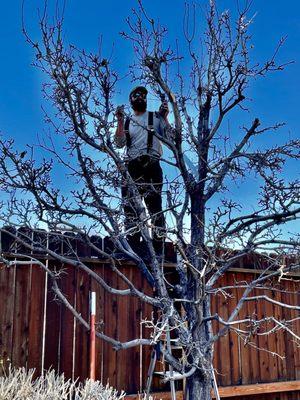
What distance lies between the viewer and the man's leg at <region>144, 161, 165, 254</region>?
3697 mm

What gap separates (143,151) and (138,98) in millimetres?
610

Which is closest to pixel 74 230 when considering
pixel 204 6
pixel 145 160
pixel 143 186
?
pixel 143 186

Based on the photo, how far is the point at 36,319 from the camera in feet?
13.2

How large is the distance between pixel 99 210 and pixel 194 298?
998 millimetres

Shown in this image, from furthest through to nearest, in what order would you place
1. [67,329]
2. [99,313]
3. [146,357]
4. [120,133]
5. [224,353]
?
[224,353]
[146,357]
[99,313]
[67,329]
[120,133]

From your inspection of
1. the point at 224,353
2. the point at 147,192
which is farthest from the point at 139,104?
the point at 224,353

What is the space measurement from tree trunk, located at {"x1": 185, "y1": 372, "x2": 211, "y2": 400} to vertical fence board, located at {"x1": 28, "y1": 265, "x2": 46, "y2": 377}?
141cm

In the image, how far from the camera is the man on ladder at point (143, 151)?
384cm

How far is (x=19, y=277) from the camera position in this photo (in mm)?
4055

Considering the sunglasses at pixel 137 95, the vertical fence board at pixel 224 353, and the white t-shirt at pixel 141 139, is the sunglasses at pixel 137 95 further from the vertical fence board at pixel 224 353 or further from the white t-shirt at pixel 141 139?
the vertical fence board at pixel 224 353

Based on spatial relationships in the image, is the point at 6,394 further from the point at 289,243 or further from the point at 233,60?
the point at 233,60

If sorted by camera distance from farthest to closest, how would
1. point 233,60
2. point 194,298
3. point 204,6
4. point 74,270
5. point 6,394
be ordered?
point 74,270
point 204,6
point 233,60
point 194,298
point 6,394

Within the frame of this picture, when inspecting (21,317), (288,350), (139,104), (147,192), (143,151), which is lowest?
(288,350)

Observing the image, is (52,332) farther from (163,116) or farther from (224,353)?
(163,116)
